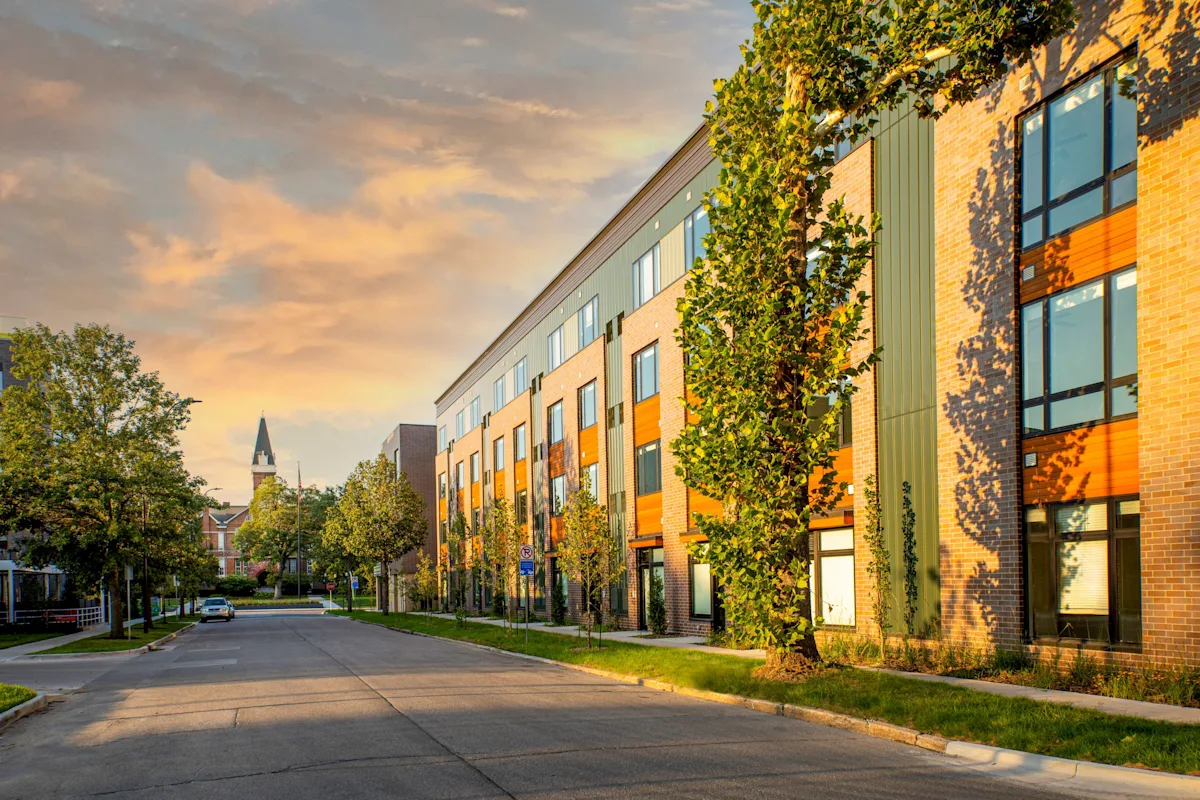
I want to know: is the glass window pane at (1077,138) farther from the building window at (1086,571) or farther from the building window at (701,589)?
the building window at (701,589)

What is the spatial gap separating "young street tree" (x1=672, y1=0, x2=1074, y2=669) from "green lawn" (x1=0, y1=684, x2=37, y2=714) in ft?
38.4

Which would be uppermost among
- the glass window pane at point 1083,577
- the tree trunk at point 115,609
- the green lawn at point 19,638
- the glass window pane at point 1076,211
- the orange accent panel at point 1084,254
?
the glass window pane at point 1076,211

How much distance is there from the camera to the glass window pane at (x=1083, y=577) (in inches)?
603

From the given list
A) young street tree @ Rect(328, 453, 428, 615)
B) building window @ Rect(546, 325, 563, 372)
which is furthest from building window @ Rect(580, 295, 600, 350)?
young street tree @ Rect(328, 453, 428, 615)

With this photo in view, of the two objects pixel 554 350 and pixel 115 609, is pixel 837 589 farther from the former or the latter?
pixel 115 609

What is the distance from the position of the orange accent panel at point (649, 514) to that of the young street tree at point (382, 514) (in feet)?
111

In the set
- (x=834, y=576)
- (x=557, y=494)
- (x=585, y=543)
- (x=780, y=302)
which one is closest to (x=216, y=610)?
(x=557, y=494)

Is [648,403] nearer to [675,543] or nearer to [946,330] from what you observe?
[675,543]

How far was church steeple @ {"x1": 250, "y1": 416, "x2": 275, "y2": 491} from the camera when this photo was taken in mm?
173000

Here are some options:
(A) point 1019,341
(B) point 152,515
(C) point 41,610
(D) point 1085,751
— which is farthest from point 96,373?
(D) point 1085,751

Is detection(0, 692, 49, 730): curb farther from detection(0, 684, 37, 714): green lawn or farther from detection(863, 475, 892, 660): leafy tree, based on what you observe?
detection(863, 475, 892, 660): leafy tree

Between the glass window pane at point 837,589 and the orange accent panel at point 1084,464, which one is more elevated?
the orange accent panel at point 1084,464

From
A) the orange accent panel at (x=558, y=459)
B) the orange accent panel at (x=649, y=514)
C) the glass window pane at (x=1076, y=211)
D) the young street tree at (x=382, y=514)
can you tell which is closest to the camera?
the glass window pane at (x=1076, y=211)

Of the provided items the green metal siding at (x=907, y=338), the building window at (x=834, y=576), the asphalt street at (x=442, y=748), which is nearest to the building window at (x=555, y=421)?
the building window at (x=834, y=576)
